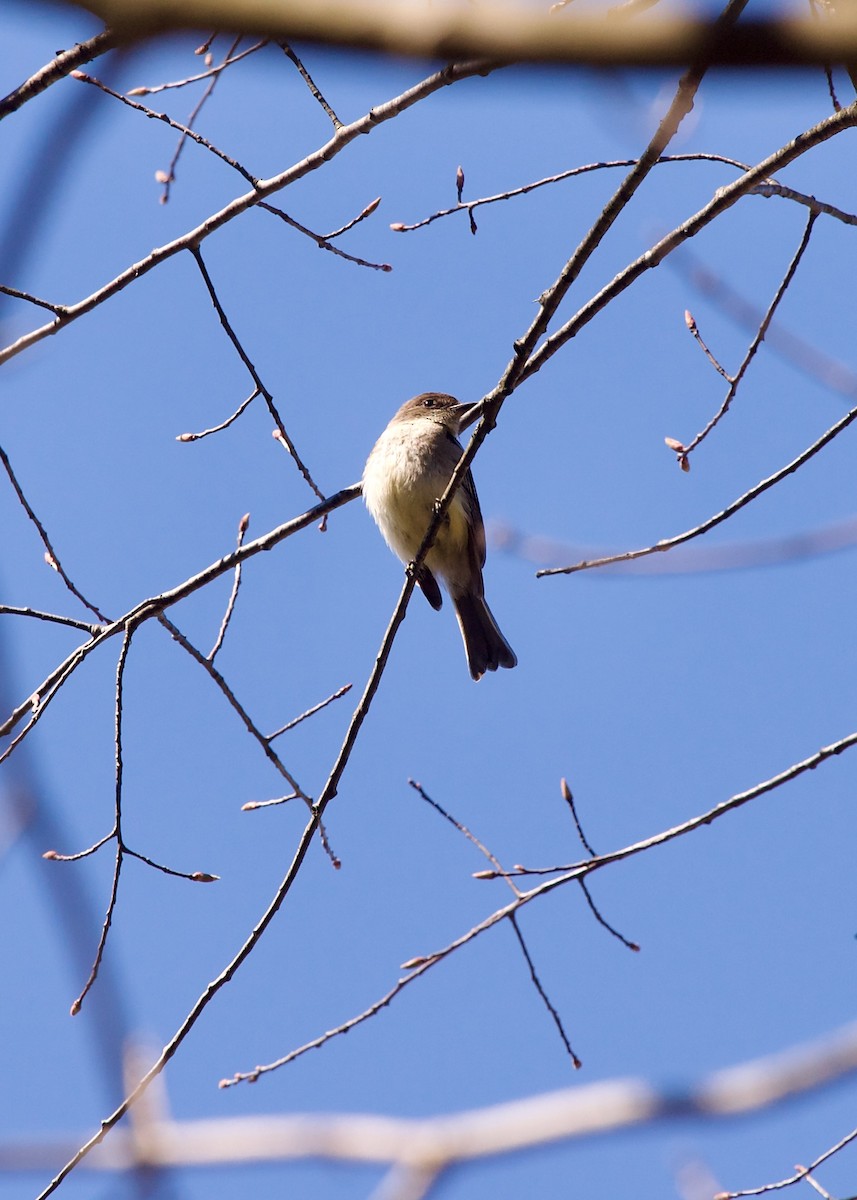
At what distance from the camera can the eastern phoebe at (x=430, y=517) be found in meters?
8.01

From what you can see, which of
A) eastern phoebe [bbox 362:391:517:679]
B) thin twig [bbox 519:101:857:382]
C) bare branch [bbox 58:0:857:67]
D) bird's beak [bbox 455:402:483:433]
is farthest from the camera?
eastern phoebe [bbox 362:391:517:679]

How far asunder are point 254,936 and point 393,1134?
242cm

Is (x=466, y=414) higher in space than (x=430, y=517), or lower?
lower

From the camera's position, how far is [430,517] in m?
8.02

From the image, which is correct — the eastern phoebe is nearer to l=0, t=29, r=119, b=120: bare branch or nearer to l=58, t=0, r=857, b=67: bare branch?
l=0, t=29, r=119, b=120: bare branch

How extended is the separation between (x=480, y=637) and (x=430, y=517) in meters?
0.95

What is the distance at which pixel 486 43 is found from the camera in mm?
1111

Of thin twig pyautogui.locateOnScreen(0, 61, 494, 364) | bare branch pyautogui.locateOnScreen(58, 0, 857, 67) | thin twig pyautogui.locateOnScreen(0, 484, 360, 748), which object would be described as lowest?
bare branch pyautogui.locateOnScreen(58, 0, 857, 67)

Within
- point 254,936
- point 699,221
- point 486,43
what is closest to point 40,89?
point 699,221

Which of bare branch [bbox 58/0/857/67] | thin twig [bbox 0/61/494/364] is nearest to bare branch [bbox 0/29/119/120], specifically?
thin twig [bbox 0/61/494/364]

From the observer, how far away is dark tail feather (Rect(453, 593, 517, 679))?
8375 millimetres

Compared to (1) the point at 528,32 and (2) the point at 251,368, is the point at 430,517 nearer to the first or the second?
(2) the point at 251,368

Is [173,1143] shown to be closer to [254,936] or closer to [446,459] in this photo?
[254,936]

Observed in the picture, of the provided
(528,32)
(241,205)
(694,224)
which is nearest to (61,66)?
(241,205)
